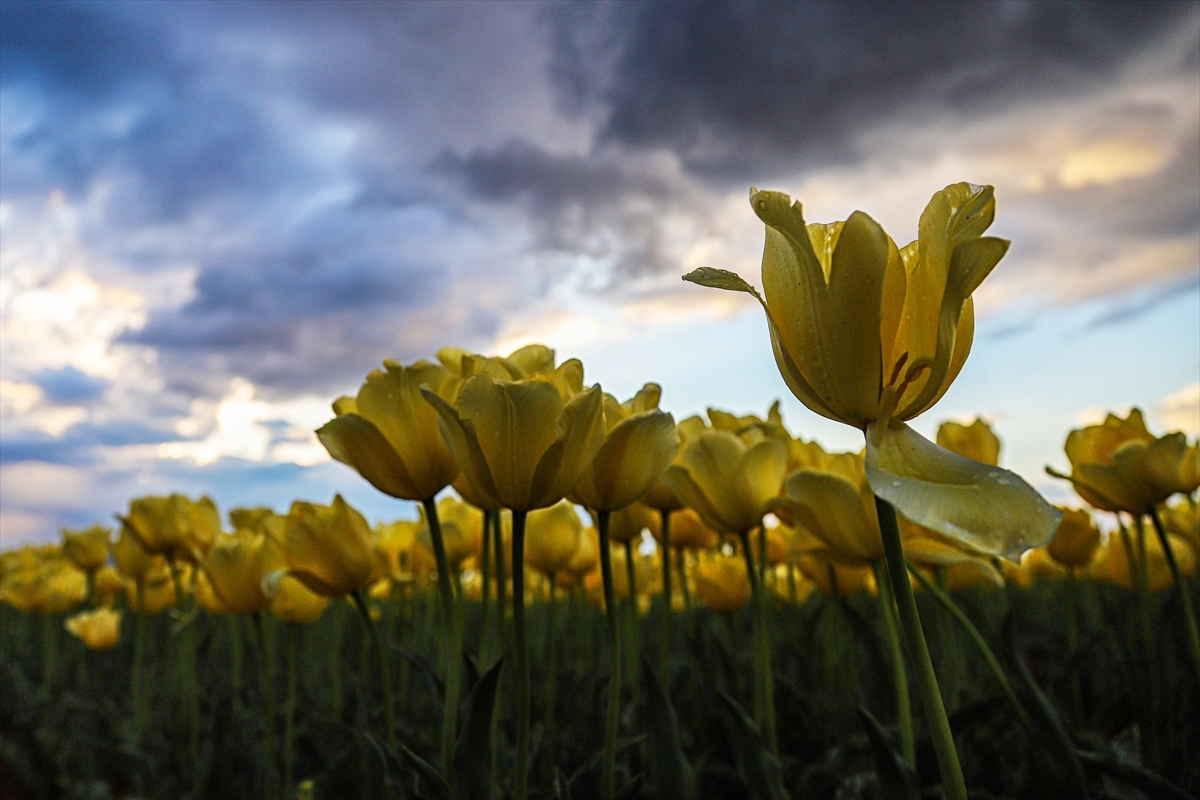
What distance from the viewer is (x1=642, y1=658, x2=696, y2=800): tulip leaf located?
127 cm

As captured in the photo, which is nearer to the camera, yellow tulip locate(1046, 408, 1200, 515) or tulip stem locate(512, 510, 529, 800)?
tulip stem locate(512, 510, 529, 800)

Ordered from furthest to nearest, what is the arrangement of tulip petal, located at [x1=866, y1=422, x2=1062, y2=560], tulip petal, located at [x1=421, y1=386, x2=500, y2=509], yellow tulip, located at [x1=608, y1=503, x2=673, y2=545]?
yellow tulip, located at [x1=608, y1=503, x2=673, y2=545]
tulip petal, located at [x1=421, y1=386, x2=500, y2=509]
tulip petal, located at [x1=866, y1=422, x2=1062, y2=560]

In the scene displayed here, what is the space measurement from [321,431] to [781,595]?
96.7 inches

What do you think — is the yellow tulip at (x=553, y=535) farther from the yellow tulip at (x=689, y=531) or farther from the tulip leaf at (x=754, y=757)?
the tulip leaf at (x=754, y=757)

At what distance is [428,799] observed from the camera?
1.10 metres

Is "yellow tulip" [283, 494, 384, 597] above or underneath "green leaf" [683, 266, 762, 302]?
underneath

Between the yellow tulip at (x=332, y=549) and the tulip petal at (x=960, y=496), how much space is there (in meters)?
1.07

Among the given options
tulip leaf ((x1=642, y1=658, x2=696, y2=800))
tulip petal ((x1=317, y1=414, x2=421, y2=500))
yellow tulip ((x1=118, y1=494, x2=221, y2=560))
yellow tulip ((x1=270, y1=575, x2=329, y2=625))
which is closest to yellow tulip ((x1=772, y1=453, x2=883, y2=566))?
tulip leaf ((x1=642, y1=658, x2=696, y2=800))

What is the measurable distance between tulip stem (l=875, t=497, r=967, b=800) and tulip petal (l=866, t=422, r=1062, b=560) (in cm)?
4

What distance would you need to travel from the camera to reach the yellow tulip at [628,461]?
1.07 meters

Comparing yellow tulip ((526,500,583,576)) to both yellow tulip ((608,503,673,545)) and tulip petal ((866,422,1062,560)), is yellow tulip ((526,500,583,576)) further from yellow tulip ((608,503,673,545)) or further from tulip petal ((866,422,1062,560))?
tulip petal ((866,422,1062,560))

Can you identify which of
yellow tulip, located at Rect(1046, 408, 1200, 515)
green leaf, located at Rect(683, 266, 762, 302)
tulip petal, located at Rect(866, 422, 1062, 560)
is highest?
green leaf, located at Rect(683, 266, 762, 302)

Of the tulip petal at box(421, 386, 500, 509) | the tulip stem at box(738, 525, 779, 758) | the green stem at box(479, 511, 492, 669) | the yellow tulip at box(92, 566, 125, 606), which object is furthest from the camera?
the yellow tulip at box(92, 566, 125, 606)

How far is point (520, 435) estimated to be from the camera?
0.99 meters
